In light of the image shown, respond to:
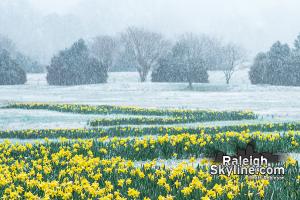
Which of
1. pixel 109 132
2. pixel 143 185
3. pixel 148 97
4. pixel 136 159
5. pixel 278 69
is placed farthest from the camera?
pixel 278 69

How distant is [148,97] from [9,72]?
28.9 meters

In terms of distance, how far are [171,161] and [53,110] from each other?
59.5 feet

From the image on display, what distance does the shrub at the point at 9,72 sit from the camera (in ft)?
212

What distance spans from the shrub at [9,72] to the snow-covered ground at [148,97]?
224 cm

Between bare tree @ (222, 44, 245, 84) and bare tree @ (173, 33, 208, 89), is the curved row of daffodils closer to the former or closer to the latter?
bare tree @ (173, 33, 208, 89)

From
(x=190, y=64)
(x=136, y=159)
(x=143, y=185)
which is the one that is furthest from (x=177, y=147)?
(x=190, y=64)

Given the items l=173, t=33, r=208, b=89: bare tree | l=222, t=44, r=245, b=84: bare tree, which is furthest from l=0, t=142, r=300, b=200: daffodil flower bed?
l=222, t=44, r=245, b=84: bare tree

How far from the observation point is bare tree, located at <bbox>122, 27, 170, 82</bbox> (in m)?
72.8

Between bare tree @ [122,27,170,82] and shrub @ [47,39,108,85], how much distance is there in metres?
8.90

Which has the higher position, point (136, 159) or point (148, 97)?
point (136, 159)

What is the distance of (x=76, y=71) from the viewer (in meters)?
64.6

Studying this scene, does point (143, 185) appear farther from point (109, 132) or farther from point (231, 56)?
point (231, 56)

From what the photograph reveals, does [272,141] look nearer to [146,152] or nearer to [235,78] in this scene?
[146,152]

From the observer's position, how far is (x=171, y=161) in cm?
1065
